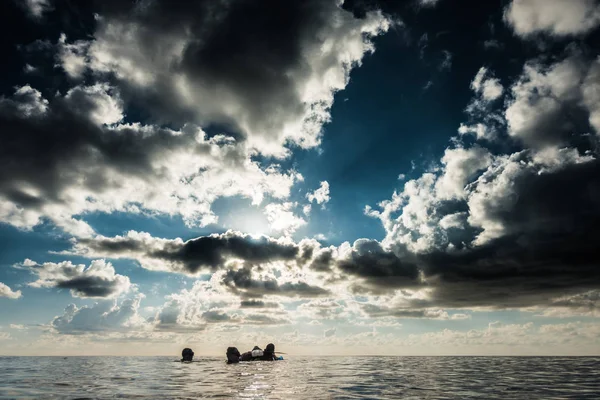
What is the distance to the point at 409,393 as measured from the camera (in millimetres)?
41625

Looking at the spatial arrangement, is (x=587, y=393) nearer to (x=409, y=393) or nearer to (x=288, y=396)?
(x=409, y=393)

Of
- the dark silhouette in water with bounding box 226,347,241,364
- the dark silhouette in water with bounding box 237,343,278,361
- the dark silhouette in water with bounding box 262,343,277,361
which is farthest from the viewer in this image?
the dark silhouette in water with bounding box 262,343,277,361

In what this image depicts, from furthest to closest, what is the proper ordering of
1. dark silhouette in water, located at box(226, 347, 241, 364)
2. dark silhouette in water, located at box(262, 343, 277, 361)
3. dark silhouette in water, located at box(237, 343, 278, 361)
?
Answer: dark silhouette in water, located at box(262, 343, 277, 361), dark silhouette in water, located at box(237, 343, 278, 361), dark silhouette in water, located at box(226, 347, 241, 364)

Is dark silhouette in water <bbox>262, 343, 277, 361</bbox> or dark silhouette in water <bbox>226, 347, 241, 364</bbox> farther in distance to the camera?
dark silhouette in water <bbox>262, 343, 277, 361</bbox>

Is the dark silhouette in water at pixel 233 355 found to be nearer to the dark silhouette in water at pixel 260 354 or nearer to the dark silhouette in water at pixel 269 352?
the dark silhouette in water at pixel 260 354

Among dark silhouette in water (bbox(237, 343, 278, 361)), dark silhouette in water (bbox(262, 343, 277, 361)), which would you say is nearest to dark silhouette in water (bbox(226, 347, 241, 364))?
dark silhouette in water (bbox(237, 343, 278, 361))

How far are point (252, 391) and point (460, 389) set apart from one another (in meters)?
25.3

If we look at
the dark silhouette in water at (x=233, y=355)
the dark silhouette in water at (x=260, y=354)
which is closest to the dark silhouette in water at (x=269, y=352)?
the dark silhouette in water at (x=260, y=354)

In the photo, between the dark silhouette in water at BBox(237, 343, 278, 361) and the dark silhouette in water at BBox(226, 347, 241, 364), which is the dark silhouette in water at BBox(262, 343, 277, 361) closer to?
the dark silhouette in water at BBox(237, 343, 278, 361)

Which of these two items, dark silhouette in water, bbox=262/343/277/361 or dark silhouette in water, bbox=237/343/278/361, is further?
dark silhouette in water, bbox=262/343/277/361

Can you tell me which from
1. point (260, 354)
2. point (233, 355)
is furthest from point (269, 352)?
point (233, 355)

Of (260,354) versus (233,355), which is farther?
(260,354)

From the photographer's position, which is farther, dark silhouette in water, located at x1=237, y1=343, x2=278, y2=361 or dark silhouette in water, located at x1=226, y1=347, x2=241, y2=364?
dark silhouette in water, located at x1=237, y1=343, x2=278, y2=361

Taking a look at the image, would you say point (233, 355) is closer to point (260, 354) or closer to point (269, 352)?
point (260, 354)
